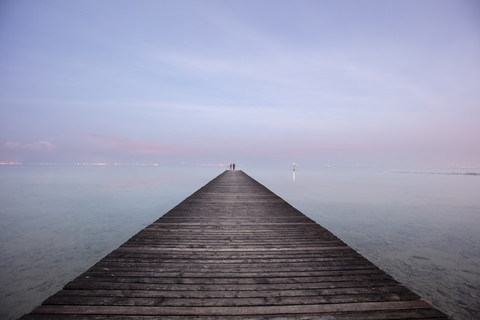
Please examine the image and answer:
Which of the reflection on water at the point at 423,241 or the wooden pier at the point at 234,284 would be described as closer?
the wooden pier at the point at 234,284

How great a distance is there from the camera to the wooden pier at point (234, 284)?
8.33 ft

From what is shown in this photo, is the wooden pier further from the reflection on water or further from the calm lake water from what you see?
the reflection on water

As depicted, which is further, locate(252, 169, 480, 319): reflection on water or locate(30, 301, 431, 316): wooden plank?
locate(252, 169, 480, 319): reflection on water

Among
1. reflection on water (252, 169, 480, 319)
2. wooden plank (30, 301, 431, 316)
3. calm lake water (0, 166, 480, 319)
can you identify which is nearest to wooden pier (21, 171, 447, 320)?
wooden plank (30, 301, 431, 316)

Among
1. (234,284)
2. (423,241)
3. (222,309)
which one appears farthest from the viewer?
(423,241)

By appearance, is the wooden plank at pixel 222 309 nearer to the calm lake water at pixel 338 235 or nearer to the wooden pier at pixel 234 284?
the wooden pier at pixel 234 284

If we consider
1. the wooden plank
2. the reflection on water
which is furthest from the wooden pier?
the reflection on water

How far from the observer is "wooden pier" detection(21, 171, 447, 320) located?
254 cm

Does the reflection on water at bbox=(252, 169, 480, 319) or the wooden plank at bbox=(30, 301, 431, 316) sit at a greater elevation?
the wooden plank at bbox=(30, 301, 431, 316)

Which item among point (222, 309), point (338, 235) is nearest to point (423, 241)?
point (338, 235)

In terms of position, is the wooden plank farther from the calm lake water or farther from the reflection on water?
the reflection on water

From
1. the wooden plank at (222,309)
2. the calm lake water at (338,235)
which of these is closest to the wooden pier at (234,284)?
the wooden plank at (222,309)

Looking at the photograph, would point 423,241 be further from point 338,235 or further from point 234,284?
point 234,284

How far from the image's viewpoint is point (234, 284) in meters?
3.10
